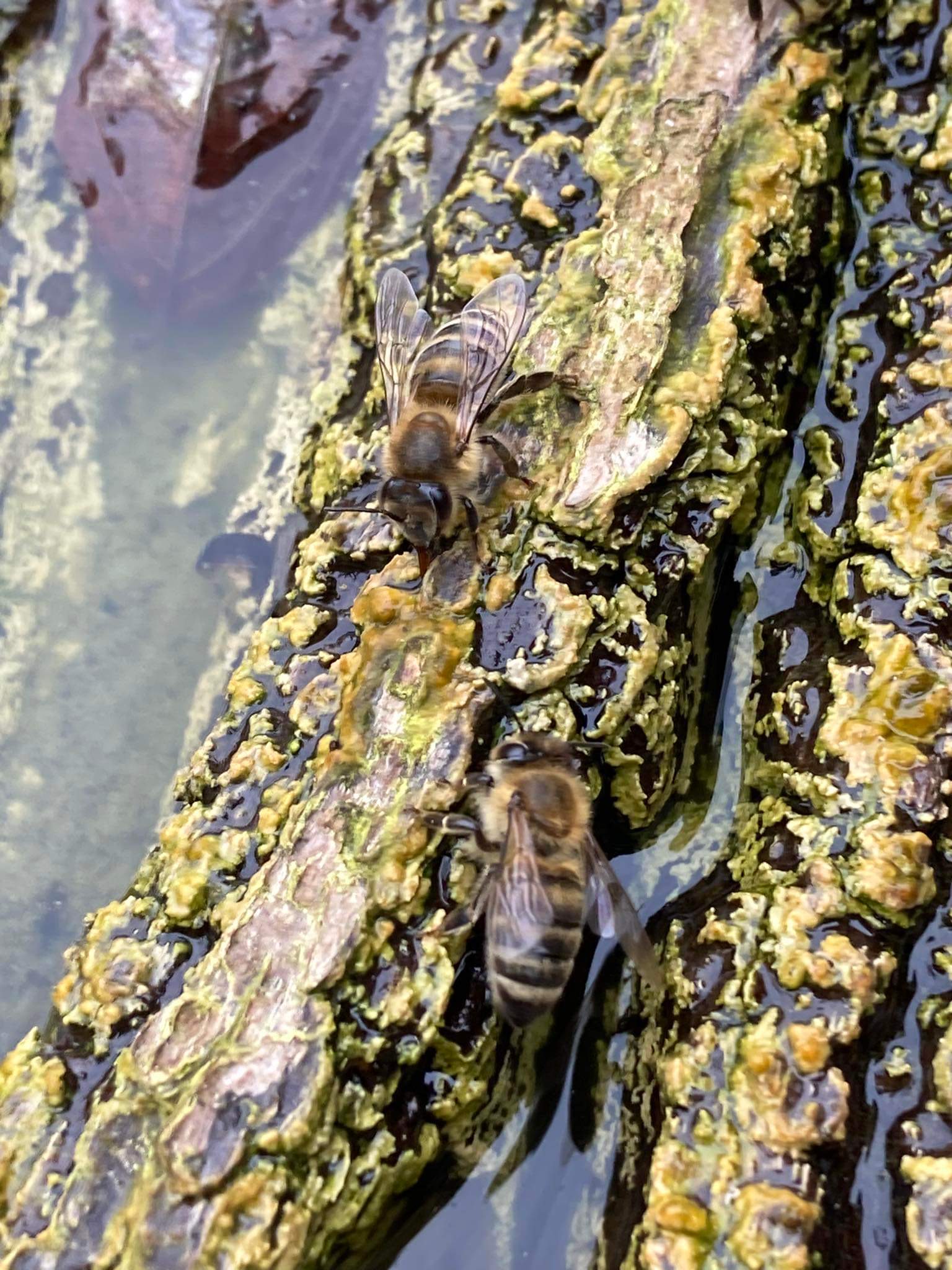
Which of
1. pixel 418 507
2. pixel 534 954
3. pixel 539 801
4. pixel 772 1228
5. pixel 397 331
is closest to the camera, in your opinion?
pixel 772 1228

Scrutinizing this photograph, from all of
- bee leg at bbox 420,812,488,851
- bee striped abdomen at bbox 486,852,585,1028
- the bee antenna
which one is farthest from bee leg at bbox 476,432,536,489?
bee striped abdomen at bbox 486,852,585,1028

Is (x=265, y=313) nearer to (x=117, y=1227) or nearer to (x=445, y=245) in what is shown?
(x=445, y=245)

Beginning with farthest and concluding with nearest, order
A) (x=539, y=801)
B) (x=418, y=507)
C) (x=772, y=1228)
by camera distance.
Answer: (x=418, y=507) → (x=539, y=801) → (x=772, y=1228)

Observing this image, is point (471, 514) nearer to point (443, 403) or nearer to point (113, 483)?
point (443, 403)

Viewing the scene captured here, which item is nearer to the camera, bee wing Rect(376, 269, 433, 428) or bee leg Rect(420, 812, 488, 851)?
bee leg Rect(420, 812, 488, 851)

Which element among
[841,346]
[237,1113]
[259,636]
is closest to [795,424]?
[841,346]

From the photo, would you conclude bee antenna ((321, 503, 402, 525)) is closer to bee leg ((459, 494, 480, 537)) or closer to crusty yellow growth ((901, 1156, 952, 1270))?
bee leg ((459, 494, 480, 537))

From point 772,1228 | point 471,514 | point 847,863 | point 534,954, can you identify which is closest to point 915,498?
point 847,863
